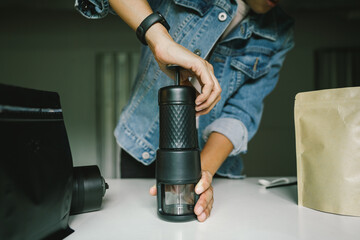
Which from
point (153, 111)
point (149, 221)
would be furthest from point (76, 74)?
point (149, 221)

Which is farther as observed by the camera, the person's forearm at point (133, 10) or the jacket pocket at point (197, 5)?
the jacket pocket at point (197, 5)

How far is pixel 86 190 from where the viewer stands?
1.68 ft

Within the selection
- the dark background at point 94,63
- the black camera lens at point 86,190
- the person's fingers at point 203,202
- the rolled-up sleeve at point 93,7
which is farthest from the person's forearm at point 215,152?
the dark background at point 94,63

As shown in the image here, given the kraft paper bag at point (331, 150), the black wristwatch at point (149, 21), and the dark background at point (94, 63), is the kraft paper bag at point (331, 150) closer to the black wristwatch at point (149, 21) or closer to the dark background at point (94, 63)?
the black wristwatch at point (149, 21)

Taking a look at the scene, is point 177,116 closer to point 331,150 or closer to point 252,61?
point 331,150

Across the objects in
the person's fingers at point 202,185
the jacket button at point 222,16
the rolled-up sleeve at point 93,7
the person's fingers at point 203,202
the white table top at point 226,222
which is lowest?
the white table top at point 226,222

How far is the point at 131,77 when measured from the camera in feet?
11.1

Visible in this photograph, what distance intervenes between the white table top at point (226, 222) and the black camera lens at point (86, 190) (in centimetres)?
2

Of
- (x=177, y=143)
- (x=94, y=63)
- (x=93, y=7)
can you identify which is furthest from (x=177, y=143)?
(x=94, y=63)

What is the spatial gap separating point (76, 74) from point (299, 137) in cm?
320

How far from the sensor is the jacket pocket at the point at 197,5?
763 mm

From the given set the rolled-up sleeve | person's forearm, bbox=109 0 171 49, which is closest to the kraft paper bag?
person's forearm, bbox=109 0 171 49

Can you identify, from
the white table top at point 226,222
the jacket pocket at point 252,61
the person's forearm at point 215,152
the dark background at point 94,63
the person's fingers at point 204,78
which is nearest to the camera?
the white table top at point 226,222

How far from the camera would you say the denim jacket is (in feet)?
2.68
